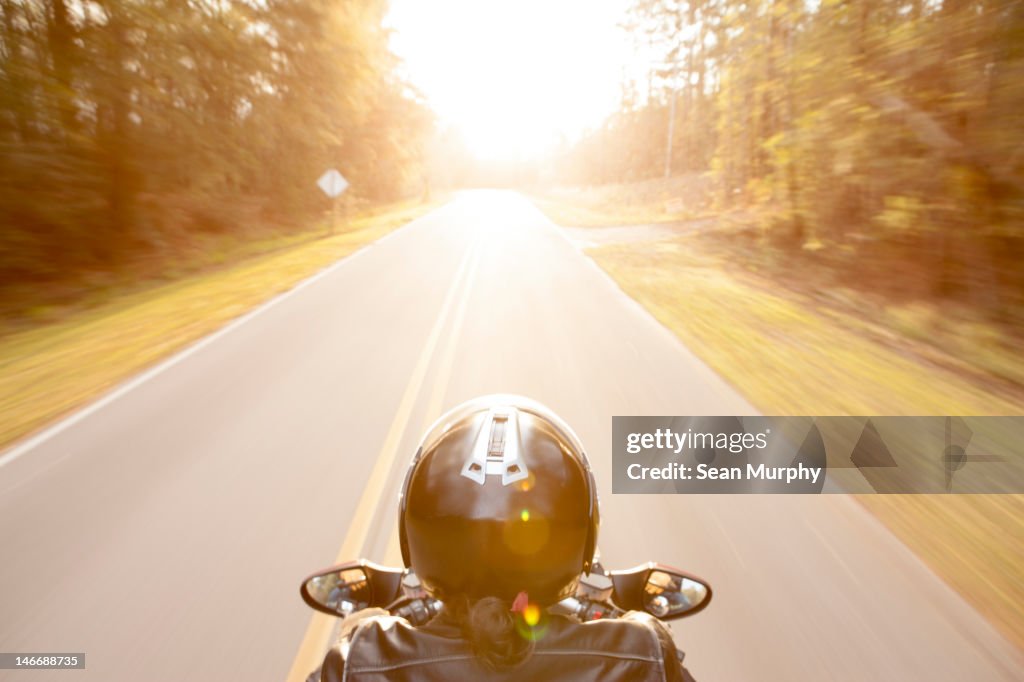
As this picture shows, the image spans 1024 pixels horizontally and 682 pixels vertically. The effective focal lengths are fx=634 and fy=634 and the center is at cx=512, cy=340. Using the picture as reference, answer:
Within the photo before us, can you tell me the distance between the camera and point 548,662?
139cm

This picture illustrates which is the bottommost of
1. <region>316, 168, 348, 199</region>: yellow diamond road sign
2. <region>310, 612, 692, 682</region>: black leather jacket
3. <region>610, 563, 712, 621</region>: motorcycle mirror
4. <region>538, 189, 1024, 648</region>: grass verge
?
<region>538, 189, 1024, 648</region>: grass verge

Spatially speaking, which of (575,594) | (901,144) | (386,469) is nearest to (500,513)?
(575,594)

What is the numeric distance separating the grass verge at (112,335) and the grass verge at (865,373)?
24.5 ft

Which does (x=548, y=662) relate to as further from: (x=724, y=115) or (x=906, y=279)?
(x=724, y=115)

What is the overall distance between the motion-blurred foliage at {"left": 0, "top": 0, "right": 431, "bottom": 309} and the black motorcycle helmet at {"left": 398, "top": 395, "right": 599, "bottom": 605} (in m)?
14.0

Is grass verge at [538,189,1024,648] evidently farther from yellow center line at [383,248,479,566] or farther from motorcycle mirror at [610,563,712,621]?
yellow center line at [383,248,479,566]

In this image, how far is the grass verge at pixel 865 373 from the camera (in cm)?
404

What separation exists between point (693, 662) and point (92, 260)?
17076 mm

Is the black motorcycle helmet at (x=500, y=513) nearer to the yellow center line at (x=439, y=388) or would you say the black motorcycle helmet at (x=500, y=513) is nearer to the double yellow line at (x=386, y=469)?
the double yellow line at (x=386, y=469)

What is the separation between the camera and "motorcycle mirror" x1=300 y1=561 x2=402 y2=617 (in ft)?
6.65

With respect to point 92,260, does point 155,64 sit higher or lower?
higher

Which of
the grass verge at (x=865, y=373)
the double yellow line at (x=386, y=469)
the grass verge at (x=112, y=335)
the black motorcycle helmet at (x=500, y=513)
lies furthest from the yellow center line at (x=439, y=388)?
the grass verge at (x=112, y=335)

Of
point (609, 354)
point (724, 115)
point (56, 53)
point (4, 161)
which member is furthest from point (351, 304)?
point (724, 115)

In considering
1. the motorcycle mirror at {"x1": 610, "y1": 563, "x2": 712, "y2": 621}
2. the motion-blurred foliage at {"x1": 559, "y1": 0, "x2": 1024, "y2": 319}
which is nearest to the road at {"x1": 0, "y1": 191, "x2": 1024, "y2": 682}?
the motorcycle mirror at {"x1": 610, "y1": 563, "x2": 712, "y2": 621}
